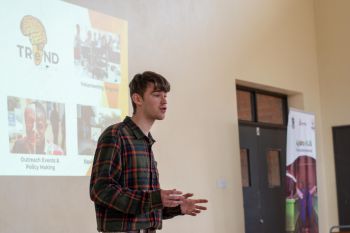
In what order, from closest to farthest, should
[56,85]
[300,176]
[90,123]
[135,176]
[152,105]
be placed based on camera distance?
1. [135,176]
2. [152,105]
3. [56,85]
4. [90,123]
5. [300,176]

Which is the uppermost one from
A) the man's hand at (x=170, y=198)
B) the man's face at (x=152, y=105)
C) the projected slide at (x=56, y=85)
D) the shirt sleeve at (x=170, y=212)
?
the projected slide at (x=56, y=85)

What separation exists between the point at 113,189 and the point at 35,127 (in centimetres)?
242

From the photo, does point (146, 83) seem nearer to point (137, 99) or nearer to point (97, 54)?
point (137, 99)

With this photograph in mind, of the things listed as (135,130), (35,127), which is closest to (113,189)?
(135,130)

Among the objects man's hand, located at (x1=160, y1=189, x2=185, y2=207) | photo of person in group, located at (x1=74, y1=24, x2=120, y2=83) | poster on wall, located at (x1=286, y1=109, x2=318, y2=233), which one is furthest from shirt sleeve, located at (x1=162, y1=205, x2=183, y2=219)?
poster on wall, located at (x1=286, y1=109, x2=318, y2=233)

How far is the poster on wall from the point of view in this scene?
247 inches

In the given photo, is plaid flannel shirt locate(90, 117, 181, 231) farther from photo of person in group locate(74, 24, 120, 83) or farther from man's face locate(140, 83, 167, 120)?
photo of person in group locate(74, 24, 120, 83)

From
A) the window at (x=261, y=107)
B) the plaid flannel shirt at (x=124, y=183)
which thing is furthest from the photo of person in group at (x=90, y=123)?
the plaid flannel shirt at (x=124, y=183)

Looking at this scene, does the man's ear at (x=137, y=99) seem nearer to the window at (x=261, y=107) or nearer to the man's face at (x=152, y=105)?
the man's face at (x=152, y=105)

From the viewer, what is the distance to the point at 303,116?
6645 mm

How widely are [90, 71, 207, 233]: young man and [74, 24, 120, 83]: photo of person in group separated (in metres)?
2.46

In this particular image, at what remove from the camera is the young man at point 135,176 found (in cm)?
184

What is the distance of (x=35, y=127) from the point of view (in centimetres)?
409

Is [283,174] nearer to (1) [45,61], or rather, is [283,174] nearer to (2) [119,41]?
(2) [119,41]
